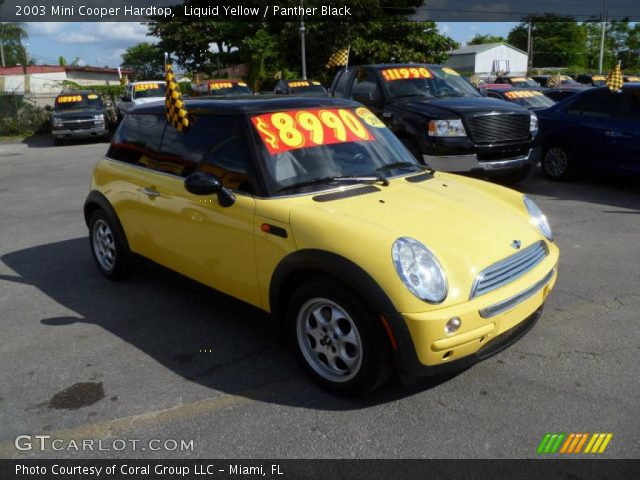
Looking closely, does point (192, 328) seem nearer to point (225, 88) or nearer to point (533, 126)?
point (533, 126)

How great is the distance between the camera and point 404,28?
35594 millimetres

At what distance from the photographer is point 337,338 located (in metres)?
3.33

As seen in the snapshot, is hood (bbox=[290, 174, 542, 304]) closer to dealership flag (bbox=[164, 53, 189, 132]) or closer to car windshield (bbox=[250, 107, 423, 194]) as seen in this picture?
car windshield (bbox=[250, 107, 423, 194])

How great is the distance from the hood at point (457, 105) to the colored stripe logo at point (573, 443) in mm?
5766

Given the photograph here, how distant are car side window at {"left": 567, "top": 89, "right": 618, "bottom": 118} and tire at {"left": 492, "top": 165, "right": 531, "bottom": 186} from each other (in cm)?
145

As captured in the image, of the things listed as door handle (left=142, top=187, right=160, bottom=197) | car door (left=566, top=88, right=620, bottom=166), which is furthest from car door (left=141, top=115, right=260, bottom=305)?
car door (left=566, top=88, right=620, bottom=166)

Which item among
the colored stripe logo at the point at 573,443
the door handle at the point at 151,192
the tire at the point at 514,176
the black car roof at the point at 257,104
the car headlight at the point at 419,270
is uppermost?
the black car roof at the point at 257,104

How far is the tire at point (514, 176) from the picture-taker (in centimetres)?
842

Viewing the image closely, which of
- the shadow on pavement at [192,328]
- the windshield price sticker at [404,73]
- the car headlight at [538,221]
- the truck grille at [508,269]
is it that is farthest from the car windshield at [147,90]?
the truck grille at [508,269]

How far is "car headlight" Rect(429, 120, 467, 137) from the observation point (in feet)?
26.2

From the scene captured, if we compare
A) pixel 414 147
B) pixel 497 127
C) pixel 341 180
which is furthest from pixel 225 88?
pixel 341 180

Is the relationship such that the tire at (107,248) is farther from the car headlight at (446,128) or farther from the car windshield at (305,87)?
the car windshield at (305,87)
